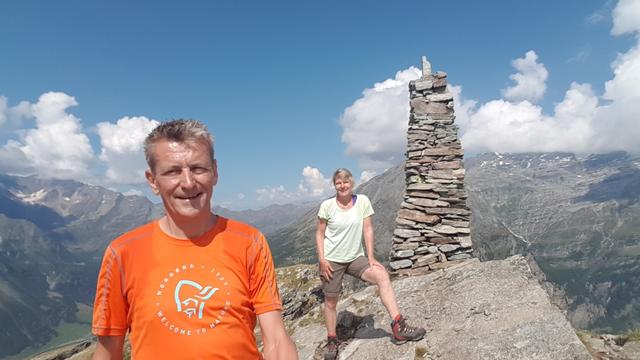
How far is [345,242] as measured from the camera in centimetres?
910

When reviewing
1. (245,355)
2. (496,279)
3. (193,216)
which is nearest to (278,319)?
(245,355)

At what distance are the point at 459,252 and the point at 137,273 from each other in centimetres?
1211

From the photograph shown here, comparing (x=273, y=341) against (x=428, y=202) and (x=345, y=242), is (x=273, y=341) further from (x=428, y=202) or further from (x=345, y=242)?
(x=428, y=202)

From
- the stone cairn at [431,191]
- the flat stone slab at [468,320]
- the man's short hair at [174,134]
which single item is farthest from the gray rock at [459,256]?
the man's short hair at [174,134]

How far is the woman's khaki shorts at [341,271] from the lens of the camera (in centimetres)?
916

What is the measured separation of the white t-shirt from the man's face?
540 cm

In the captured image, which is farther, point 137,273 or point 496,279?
point 496,279

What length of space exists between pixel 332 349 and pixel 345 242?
8.51ft

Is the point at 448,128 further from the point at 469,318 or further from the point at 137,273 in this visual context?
the point at 137,273

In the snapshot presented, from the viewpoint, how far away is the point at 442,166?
14.9m

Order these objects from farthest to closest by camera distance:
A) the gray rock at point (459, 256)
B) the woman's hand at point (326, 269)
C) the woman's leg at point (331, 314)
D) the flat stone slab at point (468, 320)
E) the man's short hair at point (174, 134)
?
the gray rock at point (459, 256)
the woman's leg at point (331, 314)
the woman's hand at point (326, 269)
the flat stone slab at point (468, 320)
the man's short hair at point (174, 134)

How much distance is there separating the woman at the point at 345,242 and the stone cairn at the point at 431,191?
4899 millimetres

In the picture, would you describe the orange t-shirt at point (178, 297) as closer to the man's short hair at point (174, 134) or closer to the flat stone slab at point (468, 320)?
the man's short hair at point (174, 134)

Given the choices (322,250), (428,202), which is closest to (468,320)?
(322,250)
